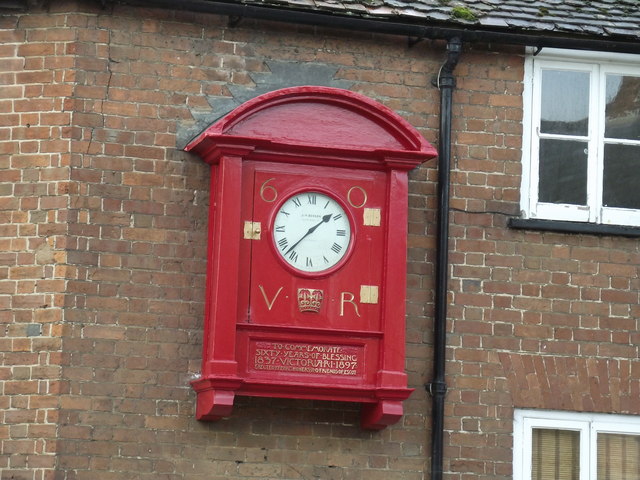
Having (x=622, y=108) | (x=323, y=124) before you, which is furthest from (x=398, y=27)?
(x=622, y=108)

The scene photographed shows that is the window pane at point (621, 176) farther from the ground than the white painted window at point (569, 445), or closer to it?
farther from the ground

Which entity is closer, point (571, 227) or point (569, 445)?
point (569, 445)

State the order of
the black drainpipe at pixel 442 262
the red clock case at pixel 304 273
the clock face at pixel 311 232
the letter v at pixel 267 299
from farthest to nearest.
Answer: the black drainpipe at pixel 442 262 → the clock face at pixel 311 232 → the letter v at pixel 267 299 → the red clock case at pixel 304 273

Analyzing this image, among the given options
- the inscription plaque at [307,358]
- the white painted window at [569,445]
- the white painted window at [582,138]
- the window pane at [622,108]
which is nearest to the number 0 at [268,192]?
the inscription plaque at [307,358]

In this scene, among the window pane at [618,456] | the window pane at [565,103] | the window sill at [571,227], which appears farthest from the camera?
the window pane at [565,103]

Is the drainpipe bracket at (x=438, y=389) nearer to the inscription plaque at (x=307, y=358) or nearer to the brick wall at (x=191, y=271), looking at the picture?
the brick wall at (x=191, y=271)

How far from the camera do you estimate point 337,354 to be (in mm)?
11781

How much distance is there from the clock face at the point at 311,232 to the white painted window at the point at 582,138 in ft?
5.18

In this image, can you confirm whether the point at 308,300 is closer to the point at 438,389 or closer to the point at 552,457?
the point at 438,389

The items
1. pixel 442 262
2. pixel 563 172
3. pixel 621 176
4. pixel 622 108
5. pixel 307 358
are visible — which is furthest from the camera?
pixel 622 108

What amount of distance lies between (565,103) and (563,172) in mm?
560

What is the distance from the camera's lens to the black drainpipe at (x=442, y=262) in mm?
12125

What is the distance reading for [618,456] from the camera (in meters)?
12.5

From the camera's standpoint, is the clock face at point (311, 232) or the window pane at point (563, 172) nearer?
the clock face at point (311, 232)
